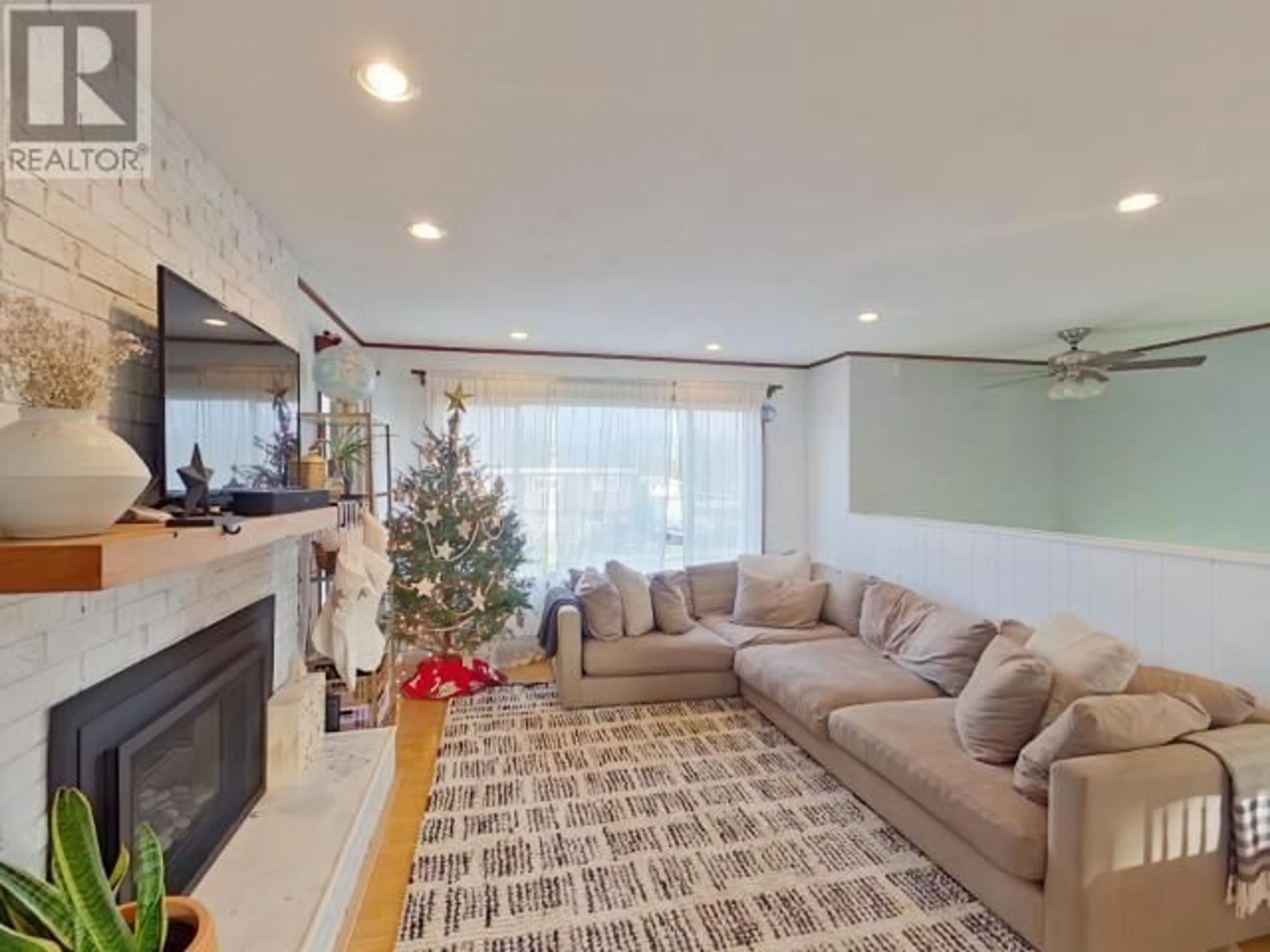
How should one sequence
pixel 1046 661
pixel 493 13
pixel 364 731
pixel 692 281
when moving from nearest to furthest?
1. pixel 493 13
2. pixel 1046 661
3. pixel 364 731
4. pixel 692 281

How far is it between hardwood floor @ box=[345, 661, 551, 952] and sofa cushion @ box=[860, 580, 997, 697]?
2.50 metres

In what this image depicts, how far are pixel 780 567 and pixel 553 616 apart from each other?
168cm

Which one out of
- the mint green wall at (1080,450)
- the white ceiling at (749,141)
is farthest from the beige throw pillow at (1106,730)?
the mint green wall at (1080,450)

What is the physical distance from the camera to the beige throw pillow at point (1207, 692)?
2.07 m

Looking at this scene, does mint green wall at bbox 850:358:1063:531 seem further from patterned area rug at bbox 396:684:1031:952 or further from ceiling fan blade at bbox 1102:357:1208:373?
patterned area rug at bbox 396:684:1031:952

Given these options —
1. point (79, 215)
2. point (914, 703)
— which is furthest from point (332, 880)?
point (914, 703)

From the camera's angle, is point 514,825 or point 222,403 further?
point 514,825

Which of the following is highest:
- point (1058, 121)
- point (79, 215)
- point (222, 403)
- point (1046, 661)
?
point (1058, 121)

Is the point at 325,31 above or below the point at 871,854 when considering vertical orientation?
above

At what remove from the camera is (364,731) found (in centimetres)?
284

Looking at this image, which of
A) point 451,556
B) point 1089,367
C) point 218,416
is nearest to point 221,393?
point 218,416

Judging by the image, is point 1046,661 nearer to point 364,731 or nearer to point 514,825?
point 514,825

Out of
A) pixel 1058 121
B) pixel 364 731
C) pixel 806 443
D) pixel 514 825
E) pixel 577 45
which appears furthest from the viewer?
pixel 806 443

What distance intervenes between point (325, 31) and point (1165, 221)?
2.92 m
